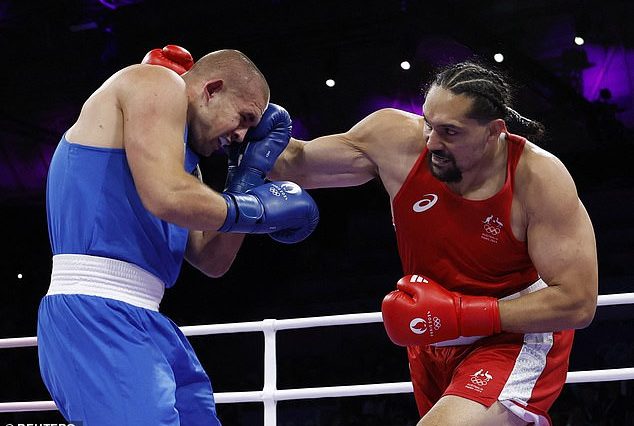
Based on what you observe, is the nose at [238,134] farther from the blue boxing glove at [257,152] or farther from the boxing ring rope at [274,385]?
the boxing ring rope at [274,385]

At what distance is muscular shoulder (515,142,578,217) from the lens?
2.27 meters

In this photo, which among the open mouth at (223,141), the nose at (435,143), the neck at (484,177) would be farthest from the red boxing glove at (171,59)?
the neck at (484,177)

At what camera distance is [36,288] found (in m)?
10.1

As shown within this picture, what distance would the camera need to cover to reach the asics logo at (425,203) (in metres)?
2.39

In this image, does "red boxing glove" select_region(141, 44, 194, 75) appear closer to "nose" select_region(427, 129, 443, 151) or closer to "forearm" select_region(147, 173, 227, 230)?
"forearm" select_region(147, 173, 227, 230)

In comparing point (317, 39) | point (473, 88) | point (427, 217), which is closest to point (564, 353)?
point (427, 217)

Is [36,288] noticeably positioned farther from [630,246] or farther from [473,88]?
[473,88]

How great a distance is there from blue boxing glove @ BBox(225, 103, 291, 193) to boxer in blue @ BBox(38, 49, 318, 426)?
8 centimetres

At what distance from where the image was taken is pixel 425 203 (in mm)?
2395

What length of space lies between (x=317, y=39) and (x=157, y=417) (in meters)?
7.99

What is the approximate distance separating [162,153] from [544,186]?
3.50ft

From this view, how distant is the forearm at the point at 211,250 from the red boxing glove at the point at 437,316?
47 centimetres

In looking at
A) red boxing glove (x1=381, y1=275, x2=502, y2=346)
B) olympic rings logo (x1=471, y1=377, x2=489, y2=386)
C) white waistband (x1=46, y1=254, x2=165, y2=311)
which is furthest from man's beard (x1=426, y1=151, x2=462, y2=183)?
white waistband (x1=46, y1=254, x2=165, y2=311)

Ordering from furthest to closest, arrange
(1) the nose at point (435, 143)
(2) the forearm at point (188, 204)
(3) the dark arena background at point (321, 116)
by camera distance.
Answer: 1. (3) the dark arena background at point (321, 116)
2. (1) the nose at point (435, 143)
3. (2) the forearm at point (188, 204)
